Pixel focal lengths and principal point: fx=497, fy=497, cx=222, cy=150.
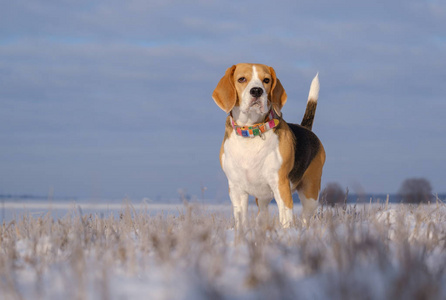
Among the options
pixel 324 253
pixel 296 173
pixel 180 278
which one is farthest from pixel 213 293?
pixel 296 173

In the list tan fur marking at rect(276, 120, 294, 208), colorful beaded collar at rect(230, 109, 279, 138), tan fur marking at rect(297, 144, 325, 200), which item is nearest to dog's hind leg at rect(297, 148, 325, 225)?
tan fur marking at rect(297, 144, 325, 200)

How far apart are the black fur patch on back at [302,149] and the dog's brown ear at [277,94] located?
704mm

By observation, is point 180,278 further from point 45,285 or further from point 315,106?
point 315,106

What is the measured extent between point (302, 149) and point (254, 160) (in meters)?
1.04

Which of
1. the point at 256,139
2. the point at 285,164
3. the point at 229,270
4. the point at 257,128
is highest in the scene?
the point at 257,128

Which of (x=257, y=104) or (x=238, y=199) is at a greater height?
(x=257, y=104)

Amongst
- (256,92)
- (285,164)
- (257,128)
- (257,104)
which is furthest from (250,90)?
(285,164)

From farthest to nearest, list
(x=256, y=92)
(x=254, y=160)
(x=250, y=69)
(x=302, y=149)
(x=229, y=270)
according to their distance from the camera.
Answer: (x=302, y=149) → (x=254, y=160) → (x=250, y=69) → (x=256, y=92) → (x=229, y=270)

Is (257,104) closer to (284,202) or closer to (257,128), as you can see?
(257,128)

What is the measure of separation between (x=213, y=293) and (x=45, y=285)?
1.18m

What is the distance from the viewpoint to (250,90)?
578cm

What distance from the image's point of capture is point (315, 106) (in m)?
7.96

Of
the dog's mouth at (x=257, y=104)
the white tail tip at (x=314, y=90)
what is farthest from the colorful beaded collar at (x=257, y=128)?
the white tail tip at (x=314, y=90)

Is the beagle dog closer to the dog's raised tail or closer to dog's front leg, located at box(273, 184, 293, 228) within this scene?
dog's front leg, located at box(273, 184, 293, 228)
